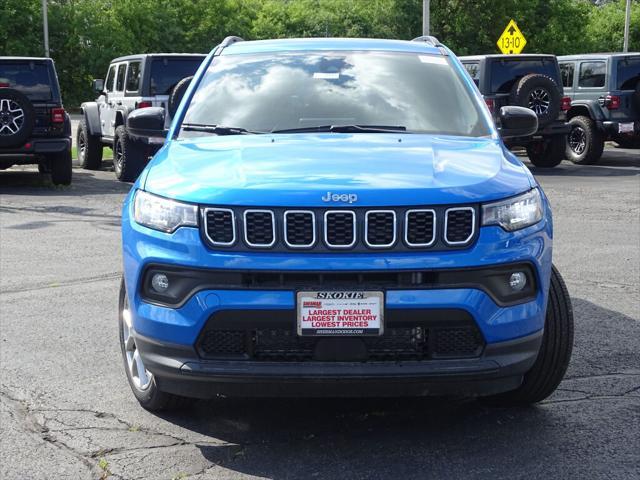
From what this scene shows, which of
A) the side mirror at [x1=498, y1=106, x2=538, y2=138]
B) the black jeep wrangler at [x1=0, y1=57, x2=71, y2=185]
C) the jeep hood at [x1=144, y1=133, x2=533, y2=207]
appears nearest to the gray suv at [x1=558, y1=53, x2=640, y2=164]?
the black jeep wrangler at [x1=0, y1=57, x2=71, y2=185]

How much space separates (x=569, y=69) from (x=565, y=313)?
15.8 m

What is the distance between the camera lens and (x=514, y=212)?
405cm

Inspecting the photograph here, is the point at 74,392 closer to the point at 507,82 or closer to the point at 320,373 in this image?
the point at 320,373

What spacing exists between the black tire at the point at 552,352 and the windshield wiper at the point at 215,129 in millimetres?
1645

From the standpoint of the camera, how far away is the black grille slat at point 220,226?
388 cm

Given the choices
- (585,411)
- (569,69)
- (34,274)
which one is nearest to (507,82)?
(569,69)

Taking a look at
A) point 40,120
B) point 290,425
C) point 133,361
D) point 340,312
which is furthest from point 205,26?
point 340,312

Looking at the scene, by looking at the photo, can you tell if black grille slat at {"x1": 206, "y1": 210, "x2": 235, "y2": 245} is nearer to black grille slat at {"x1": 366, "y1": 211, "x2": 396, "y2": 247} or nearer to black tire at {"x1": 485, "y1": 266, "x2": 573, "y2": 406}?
black grille slat at {"x1": 366, "y1": 211, "x2": 396, "y2": 247}

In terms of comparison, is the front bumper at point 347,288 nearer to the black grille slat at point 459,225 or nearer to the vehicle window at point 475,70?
the black grille slat at point 459,225

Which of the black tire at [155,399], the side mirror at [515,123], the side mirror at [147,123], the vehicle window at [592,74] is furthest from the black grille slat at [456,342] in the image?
the vehicle window at [592,74]

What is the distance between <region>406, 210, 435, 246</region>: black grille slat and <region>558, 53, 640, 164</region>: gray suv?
1537cm

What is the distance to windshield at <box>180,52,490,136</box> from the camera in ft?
16.7

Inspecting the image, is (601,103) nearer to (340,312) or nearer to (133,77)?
(133,77)

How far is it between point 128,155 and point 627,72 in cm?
914
